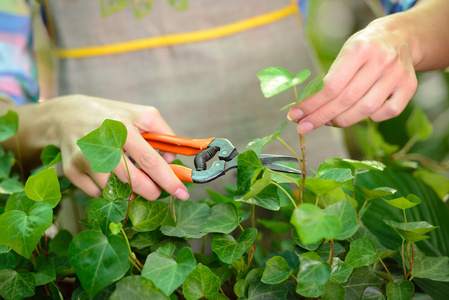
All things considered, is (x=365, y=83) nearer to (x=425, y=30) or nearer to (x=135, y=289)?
(x=425, y=30)

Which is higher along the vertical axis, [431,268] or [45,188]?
[45,188]

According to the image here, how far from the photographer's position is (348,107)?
15.3 inches

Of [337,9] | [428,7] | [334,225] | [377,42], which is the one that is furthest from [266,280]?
[337,9]

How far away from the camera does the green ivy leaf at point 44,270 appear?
331 millimetres

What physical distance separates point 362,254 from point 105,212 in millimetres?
201

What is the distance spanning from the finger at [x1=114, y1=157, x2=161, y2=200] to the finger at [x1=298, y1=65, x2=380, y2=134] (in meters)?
0.14

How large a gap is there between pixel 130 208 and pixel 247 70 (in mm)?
480

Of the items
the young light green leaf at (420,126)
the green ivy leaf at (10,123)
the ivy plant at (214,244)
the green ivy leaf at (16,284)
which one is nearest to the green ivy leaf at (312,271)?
the ivy plant at (214,244)

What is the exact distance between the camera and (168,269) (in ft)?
0.95

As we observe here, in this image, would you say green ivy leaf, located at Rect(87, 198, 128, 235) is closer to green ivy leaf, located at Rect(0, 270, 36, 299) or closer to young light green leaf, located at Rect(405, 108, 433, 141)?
green ivy leaf, located at Rect(0, 270, 36, 299)

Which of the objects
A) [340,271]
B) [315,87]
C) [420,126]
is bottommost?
[420,126]

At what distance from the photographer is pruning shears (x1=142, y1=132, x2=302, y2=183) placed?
404mm

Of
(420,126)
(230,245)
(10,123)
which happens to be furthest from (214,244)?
(420,126)

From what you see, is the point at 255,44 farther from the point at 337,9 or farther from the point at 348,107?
the point at 337,9
